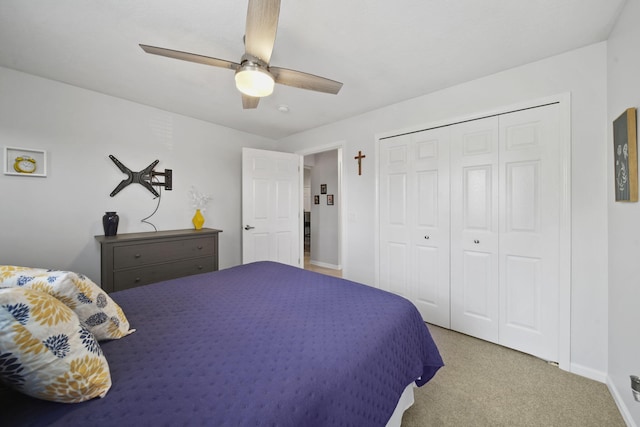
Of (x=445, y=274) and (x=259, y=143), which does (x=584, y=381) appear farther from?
(x=259, y=143)

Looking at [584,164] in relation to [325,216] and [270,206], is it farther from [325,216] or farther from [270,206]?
[325,216]

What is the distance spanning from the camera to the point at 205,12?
1.49 meters

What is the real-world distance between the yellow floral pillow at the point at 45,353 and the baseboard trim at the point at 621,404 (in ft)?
8.32

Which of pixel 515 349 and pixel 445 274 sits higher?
pixel 445 274

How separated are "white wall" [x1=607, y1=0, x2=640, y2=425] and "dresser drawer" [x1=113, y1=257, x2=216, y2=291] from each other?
3.34 metres

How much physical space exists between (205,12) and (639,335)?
2.97 meters

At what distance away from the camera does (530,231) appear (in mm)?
2053

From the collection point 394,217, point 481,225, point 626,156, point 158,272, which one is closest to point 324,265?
point 394,217

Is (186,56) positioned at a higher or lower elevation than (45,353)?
higher

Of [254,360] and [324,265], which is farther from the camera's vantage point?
[324,265]

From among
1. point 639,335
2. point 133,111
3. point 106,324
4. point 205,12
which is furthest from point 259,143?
point 639,335

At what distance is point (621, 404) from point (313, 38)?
3.00 metres

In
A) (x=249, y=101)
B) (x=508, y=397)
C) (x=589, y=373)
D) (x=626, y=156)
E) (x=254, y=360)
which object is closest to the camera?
(x=254, y=360)

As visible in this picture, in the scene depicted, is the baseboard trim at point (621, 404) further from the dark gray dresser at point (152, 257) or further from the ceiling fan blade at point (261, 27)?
the dark gray dresser at point (152, 257)
